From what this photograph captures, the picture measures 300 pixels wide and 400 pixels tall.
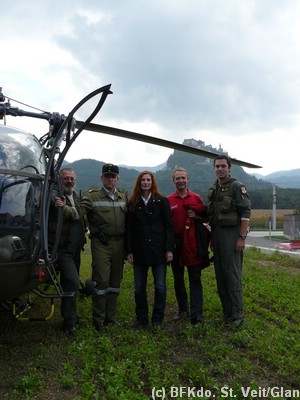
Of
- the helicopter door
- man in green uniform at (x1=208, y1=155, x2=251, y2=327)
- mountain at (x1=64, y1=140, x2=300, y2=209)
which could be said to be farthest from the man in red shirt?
mountain at (x1=64, y1=140, x2=300, y2=209)

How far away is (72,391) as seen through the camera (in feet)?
10.7

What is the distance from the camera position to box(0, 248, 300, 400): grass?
10.8 ft

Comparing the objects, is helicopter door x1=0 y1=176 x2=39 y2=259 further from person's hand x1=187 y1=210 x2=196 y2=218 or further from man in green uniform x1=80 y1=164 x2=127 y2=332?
person's hand x1=187 y1=210 x2=196 y2=218

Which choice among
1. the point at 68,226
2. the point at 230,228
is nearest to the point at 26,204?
the point at 68,226

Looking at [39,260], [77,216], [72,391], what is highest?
[77,216]

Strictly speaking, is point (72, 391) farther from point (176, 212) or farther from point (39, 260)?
point (176, 212)

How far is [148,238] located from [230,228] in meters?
0.97

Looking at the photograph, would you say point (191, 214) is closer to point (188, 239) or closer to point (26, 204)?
point (188, 239)

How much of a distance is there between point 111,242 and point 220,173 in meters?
1.52

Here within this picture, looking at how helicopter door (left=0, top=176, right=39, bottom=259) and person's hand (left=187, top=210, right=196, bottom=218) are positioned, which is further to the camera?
person's hand (left=187, top=210, right=196, bottom=218)

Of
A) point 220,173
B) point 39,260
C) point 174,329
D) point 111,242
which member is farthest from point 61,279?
point 220,173

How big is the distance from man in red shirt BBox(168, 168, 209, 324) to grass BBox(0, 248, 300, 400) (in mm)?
297

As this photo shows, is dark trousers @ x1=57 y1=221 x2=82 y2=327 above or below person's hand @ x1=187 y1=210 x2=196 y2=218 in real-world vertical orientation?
below

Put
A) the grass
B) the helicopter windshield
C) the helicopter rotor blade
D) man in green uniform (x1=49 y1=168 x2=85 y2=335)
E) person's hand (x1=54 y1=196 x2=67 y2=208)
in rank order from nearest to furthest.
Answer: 1. the grass
2. the helicopter windshield
3. person's hand (x1=54 y1=196 x2=67 y2=208)
4. man in green uniform (x1=49 y1=168 x2=85 y2=335)
5. the helicopter rotor blade
